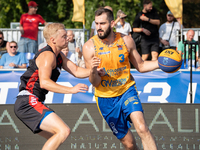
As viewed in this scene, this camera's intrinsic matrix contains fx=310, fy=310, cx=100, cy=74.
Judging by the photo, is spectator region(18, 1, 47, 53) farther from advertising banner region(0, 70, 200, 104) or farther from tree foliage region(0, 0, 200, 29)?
tree foliage region(0, 0, 200, 29)

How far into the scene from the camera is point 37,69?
4477mm

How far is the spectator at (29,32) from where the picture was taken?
31.7 ft

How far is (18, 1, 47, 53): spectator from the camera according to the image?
380 inches

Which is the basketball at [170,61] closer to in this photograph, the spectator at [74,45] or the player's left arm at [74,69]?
the player's left arm at [74,69]

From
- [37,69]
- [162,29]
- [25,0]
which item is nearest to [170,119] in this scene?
[37,69]

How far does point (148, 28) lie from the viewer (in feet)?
29.5

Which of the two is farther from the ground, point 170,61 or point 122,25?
point 122,25

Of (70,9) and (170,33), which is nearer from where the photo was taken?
(170,33)

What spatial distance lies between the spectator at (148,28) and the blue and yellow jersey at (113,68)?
416 cm

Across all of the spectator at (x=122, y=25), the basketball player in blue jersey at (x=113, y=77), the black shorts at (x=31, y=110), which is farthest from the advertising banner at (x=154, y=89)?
the black shorts at (x=31, y=110)

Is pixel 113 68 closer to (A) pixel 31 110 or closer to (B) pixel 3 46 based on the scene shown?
(A) pixel 31 110

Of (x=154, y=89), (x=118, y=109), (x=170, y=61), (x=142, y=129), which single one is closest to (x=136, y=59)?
(x=170, y=61)

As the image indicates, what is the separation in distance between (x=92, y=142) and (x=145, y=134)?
1867mm

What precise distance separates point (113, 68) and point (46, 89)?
3.99 ft
